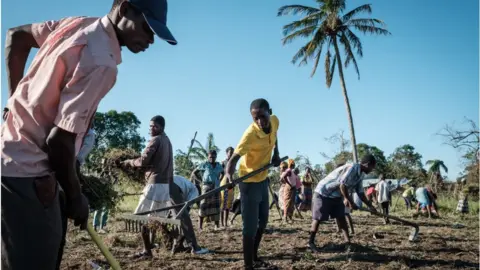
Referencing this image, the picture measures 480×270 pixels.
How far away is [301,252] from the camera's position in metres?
5.61

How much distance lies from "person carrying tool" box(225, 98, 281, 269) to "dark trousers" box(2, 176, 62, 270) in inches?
115

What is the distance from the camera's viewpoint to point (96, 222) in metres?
7.36

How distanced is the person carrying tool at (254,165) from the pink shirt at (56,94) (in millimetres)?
2939

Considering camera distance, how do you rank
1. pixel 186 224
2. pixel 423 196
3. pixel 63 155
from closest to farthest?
pixel 63 155 → pixel 186 224 → pixel 423 196

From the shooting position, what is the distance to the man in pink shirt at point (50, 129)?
1288 millimetres

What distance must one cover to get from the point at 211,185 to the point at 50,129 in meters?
6.83

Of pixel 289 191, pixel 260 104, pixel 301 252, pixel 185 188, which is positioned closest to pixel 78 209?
pixel 260 104

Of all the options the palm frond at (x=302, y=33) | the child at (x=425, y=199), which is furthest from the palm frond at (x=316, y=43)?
the child at (x=425, y=199)

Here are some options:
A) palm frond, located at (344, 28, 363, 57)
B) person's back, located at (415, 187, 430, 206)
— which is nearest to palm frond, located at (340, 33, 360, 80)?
palm frond, located at (344, 28, 363, 57)

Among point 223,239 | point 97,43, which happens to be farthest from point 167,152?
point 97,43

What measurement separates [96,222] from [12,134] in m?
6.48

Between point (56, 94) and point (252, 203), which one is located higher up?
point (56, 94)

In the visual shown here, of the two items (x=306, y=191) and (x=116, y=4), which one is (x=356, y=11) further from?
(x=116, y=4)

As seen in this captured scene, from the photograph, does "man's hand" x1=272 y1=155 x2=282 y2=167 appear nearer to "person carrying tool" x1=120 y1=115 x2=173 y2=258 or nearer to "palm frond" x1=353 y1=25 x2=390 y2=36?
"person carrying tool" x1=120 y1=115 x2=173 y2=258
